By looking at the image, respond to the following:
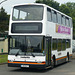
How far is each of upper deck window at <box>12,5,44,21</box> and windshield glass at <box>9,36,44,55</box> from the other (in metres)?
1.27

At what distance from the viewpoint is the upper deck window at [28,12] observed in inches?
700

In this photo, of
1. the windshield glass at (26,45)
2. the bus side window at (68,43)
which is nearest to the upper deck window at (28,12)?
the windshield glass at (26,45)

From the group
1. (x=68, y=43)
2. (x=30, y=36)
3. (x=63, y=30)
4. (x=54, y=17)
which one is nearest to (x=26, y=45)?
(x=30, y=36)

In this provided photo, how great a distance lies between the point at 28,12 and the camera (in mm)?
18141

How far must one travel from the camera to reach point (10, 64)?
1764 centimetres

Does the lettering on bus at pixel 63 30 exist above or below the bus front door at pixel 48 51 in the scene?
above

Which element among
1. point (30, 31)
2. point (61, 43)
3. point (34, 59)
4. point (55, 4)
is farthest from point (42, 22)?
point (55, 4)

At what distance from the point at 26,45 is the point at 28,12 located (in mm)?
2192

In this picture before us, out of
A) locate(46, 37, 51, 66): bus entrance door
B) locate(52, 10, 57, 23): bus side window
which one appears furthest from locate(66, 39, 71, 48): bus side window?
locate(46, 37, 51, 66): bus entrance door

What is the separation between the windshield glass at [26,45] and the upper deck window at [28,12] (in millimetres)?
1273

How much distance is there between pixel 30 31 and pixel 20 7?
1985 mm

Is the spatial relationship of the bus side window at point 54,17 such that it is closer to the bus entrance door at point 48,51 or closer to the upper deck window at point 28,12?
the bus entrance door at point 48,51

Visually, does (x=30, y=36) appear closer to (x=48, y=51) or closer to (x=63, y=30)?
(x=48, y=51)

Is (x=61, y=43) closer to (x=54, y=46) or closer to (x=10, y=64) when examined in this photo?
(x=54, y=46)
